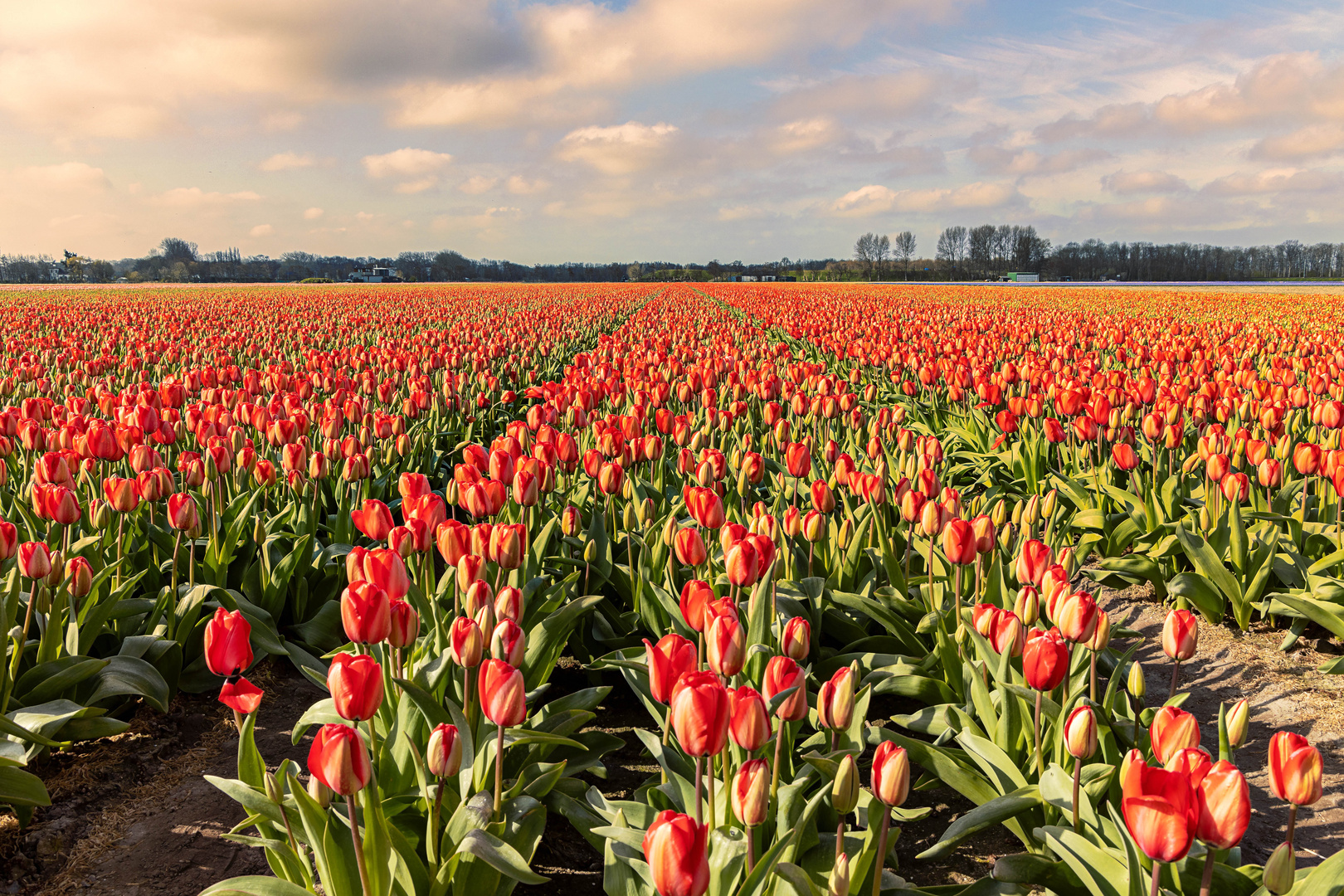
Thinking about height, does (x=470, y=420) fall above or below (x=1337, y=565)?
above

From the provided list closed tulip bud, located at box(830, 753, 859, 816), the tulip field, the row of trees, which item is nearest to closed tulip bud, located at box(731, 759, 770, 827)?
the tulip field

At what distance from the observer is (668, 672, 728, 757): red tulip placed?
4.95ft

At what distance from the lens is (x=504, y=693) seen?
1.71 metres

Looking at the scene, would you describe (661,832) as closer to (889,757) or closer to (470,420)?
(889,757)

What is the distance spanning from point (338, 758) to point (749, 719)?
78cm

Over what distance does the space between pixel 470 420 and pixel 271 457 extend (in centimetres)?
223

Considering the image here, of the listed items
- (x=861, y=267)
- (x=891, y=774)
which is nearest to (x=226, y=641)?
(x=891, y=774)

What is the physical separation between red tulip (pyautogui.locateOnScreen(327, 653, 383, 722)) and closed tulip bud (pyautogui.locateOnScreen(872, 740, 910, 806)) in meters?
1.03

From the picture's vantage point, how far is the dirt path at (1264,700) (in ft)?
8.43

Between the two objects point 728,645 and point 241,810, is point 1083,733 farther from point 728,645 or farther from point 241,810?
point 241,810

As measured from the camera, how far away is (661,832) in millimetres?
1320

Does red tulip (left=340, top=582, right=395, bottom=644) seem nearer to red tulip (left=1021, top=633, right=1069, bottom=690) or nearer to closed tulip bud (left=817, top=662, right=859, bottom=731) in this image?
closed tulip bud (left=817, top=662, right=859, bottom=731)

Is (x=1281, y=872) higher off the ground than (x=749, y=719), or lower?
lower

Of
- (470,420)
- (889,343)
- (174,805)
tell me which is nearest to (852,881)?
(174,805)
